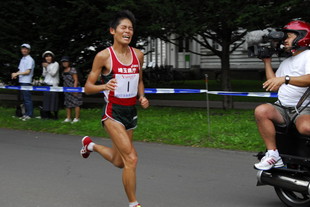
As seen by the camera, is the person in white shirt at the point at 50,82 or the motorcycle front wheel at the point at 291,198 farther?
the person in white shirt at the point at 50,82

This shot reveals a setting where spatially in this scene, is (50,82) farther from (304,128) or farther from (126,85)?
(304,128)

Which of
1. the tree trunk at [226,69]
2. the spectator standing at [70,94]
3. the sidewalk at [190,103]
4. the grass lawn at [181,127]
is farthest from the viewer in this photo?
the sidewalk at [190,103]

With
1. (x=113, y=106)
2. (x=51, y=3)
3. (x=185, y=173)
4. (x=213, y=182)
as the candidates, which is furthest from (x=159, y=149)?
(x=51, y=3)

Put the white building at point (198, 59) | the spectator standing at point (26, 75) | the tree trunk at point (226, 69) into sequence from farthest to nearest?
the white building at point (198, 59), the tree trunk at point (226, 69), the spectator standing at point (26, 75)

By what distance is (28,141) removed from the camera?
10.5 meters

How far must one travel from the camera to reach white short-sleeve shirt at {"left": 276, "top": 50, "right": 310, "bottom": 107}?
5.29 metres

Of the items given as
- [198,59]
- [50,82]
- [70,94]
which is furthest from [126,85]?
[198,59]

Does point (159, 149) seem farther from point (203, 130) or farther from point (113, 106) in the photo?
point (113, 106)

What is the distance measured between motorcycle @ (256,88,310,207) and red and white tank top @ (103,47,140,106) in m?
1.40

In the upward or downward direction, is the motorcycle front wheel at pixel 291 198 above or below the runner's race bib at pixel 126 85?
below

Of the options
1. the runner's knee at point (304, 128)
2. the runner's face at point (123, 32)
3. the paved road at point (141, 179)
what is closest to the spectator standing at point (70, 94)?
the paved road at point (141, 179)

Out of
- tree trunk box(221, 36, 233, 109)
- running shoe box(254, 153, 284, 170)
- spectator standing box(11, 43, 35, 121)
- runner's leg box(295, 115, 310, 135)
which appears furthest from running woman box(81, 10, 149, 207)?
tree trunk box(221, 36, 233, 109)

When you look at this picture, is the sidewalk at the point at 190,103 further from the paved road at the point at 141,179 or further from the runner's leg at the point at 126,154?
the runner's leg at the point at 126,154

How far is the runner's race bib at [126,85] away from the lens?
17.3 ft
